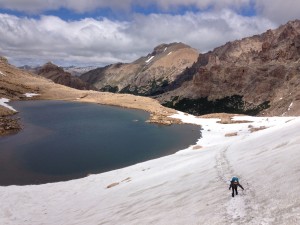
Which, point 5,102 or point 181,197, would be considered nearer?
point 181,197

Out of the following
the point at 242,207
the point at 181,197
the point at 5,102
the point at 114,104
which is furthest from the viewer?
the point at 114,104

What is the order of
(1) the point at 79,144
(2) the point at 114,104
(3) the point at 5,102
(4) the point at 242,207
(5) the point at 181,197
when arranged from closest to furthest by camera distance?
(4) the point at 242,207, (5) the point at 181,197, (1) the point at 79,144, (3) the point at 5,102, (2) the point at 114,104

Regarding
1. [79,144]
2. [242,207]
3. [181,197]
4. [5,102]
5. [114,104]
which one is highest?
[5,102]

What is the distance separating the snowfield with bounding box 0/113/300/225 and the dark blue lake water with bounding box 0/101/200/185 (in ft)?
25.9

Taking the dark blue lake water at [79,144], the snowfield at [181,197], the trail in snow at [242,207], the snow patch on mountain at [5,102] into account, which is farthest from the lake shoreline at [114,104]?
the trail in snow at [242,207]

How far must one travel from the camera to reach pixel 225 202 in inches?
812

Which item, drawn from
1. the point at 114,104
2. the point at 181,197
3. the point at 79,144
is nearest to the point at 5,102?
the point at 114,104

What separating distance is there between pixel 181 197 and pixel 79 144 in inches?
2057

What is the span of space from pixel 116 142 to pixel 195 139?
18.1m

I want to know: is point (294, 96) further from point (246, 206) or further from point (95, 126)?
point (246, 206)

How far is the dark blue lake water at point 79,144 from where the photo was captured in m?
54.3

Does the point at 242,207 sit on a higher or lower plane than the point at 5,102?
lower

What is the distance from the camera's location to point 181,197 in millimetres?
25406

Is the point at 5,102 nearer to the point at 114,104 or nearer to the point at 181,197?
the point at 114,104
